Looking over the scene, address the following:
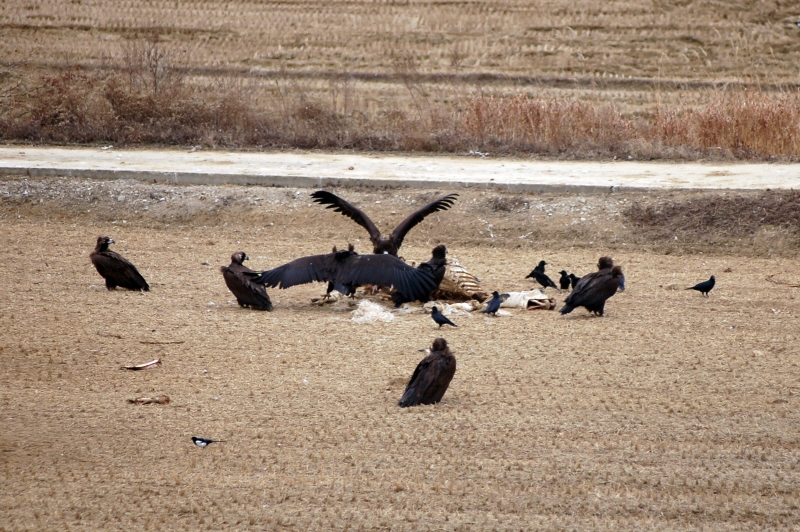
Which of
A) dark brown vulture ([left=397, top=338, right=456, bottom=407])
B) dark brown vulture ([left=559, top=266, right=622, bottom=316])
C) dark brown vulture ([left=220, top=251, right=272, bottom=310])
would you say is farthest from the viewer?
dark brown vulture ([left=220, top=251, right=272, bottom=310])

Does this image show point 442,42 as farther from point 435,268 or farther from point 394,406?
point 394,406

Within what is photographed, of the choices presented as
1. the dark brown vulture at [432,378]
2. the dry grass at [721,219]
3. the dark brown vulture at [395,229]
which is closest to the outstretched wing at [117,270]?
the dark brown vulture at [395,229]

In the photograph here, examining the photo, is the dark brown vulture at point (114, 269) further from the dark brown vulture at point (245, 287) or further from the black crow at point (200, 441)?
the black crow at point (200, 441)

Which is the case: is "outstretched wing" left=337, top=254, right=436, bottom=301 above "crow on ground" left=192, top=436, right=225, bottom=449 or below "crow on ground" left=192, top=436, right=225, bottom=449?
above

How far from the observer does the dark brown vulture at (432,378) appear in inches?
280

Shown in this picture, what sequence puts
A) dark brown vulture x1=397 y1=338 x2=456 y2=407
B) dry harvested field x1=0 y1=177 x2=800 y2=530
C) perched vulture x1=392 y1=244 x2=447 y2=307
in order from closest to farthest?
1. dry harvested field x1=0 y1=177 x2=800 y2=530
2. dark brown vulture x1=397 y1=338 x2=456 y2=407
3. perched vulture x1=392 y1=244 x2=447 y2=307

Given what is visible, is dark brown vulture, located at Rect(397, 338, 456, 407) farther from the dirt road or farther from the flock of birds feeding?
the dirt road

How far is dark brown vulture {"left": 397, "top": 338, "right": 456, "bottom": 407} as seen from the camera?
7.12 meters

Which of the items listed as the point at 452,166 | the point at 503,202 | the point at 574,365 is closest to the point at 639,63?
the point at 452,166

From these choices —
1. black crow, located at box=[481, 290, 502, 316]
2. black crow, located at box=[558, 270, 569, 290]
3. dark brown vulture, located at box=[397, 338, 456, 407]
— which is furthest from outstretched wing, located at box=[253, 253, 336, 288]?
dark brown vulture, located at box=[397, 338, 456, 407]

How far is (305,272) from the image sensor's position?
1020cm

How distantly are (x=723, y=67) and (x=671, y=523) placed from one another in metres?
32.3

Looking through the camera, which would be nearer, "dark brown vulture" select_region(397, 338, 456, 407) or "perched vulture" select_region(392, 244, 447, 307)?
"dark brown vulture" select_region(397, 338, 456, 407)

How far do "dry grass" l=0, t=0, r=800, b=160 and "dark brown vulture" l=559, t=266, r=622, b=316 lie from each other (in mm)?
9418
